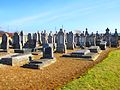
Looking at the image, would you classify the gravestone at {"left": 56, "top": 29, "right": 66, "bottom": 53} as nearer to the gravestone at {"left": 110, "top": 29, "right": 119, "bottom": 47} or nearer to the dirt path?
the dirt path

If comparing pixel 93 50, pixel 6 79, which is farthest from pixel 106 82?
pixel 93 50

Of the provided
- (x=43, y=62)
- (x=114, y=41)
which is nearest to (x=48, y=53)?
(x=43, y=62)

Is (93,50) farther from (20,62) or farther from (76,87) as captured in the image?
(76,87)

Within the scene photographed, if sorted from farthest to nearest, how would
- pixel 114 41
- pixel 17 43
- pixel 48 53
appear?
pixel 114 41
pixel 17 43
pixel 48 53

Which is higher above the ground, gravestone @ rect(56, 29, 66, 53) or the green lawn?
gravestone @ rect(56, 29, 66, 53)

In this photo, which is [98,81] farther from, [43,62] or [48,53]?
[48,53]

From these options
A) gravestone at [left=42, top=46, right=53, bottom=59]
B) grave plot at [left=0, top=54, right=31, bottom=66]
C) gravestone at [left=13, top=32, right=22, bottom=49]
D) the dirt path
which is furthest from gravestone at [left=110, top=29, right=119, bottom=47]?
the dirt path

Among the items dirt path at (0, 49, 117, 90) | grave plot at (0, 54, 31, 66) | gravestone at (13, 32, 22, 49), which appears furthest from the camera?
gravestone at (13, 32, 22, 49)

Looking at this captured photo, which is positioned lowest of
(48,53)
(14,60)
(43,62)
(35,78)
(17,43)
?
(35,78)

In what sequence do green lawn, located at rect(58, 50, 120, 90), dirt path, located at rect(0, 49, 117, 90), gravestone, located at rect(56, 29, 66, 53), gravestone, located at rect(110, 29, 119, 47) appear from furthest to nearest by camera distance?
1. gravestone, located at rect(110, 29, 119, 47)
2. gravestone, located at rect(56, 29, 66, 53)
3. green lawn, located at rect(58, 50, 120, 90)
4. dirt path, located at rect(0, 49, 117, 90)

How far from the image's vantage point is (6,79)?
467 inches

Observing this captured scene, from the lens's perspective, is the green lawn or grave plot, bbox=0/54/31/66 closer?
the green lawn

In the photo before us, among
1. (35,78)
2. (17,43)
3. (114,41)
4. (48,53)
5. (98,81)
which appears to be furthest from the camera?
(114,41)

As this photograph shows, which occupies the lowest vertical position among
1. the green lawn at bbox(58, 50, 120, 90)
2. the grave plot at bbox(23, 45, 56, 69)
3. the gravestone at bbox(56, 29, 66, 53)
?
the green lawn at bbox(58, 50, 120, 90)
